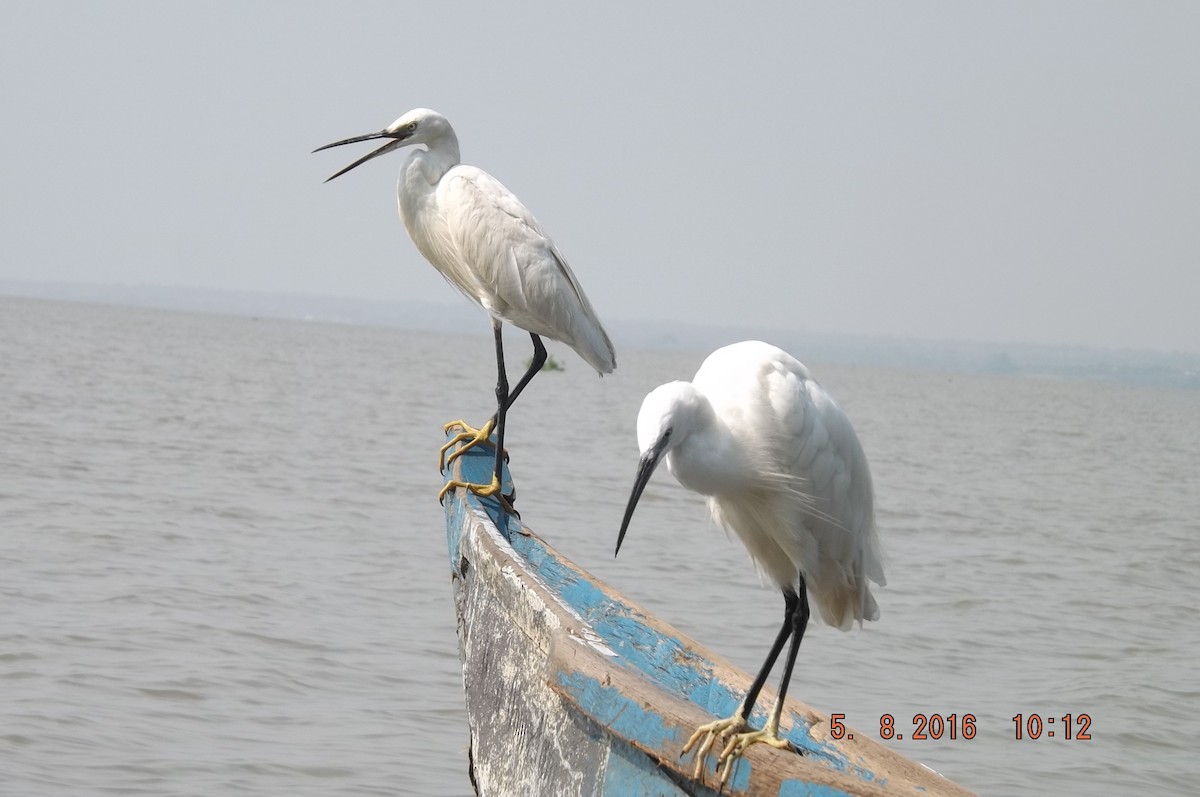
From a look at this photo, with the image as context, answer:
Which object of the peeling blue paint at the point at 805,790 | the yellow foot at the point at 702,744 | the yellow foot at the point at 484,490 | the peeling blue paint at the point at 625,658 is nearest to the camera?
the peeling blue paint at the point at 805,790

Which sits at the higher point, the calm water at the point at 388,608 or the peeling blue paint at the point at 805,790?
the peeling blue paint at the point at 805,790

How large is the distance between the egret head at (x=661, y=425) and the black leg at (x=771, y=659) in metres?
0.60

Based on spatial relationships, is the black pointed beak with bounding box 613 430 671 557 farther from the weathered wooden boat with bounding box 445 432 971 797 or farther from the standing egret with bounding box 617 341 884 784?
the weathered wooden boat with bounding box 445 432 971 797

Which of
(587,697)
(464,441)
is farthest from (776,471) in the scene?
(464,441)

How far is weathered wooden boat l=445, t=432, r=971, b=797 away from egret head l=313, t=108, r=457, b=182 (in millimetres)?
1466

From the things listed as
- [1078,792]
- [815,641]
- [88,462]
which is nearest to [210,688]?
[815,641]

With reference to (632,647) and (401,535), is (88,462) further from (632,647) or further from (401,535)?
(632,647)

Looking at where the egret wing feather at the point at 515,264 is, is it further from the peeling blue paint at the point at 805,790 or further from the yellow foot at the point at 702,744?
the peeling blue paint at the point at 805,790

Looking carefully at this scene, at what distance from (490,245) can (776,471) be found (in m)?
2.48

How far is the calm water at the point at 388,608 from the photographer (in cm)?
521

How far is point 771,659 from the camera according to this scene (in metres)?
3.44

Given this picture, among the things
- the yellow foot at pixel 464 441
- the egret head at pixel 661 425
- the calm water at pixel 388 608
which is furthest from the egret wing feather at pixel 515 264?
the egret head at pixel 661 425

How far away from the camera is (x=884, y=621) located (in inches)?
309

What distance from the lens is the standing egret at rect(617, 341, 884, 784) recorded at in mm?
3066
